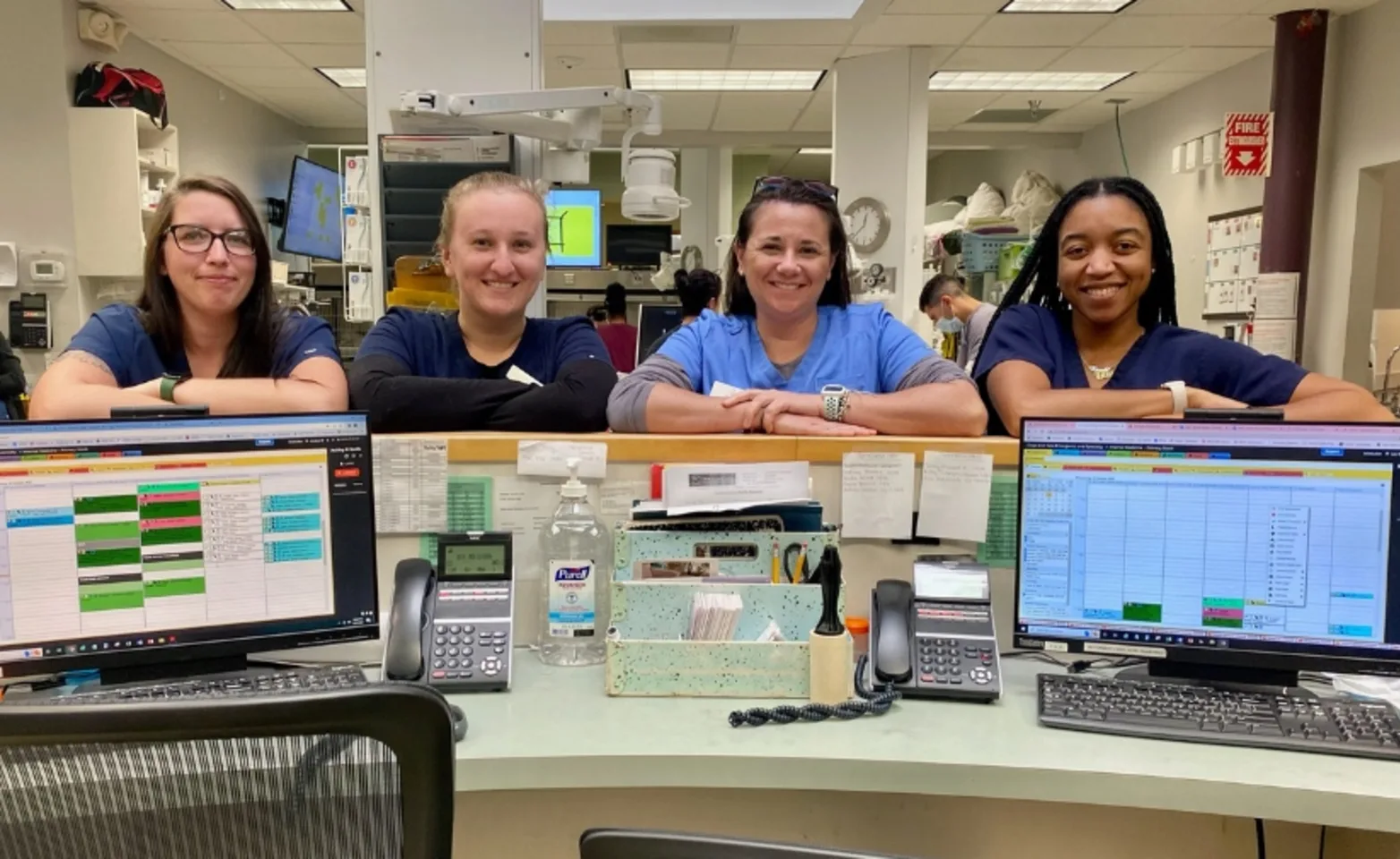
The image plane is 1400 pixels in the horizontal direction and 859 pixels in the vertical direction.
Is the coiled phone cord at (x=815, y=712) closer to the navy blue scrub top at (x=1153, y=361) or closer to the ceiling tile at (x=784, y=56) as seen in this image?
the navy blue scrub top at (x=1153, y=361)

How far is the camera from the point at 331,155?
9227 mm

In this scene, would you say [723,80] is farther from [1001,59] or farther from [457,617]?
[457,617]

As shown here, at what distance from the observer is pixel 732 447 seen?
146 centimetres

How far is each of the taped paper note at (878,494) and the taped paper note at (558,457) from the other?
39 centimetres

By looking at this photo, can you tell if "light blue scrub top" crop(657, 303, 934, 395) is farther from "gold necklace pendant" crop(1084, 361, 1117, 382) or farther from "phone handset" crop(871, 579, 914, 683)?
"phone handset" crop(871, 579, 914, 683)

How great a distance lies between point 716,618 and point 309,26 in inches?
204

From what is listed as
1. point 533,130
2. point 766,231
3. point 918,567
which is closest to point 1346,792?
point 918,567

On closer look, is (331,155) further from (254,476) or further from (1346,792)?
(1346,792)

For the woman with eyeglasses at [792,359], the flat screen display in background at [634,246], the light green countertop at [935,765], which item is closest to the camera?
the light green countertop at [935,765]

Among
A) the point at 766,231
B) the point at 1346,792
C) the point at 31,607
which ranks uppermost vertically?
the point at 766,231

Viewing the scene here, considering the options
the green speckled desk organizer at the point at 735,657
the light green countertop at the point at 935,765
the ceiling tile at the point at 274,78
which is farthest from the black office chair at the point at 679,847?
the ceiling tile at the point at 274,78

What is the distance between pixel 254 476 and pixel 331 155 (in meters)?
8.97

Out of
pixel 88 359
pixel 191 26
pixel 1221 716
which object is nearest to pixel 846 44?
pixel 191 26

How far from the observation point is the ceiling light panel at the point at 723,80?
620cm
